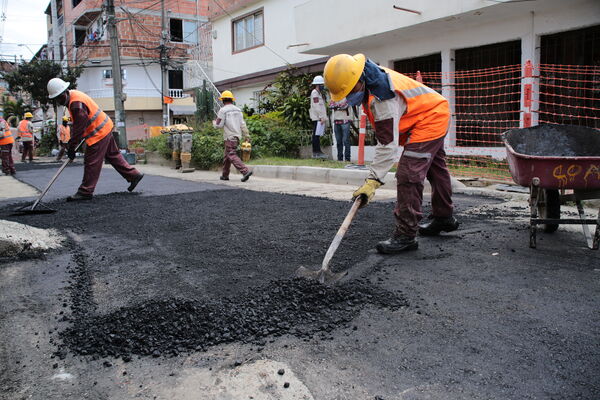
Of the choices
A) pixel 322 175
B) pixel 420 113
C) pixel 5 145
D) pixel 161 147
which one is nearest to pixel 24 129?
pixel 5 145

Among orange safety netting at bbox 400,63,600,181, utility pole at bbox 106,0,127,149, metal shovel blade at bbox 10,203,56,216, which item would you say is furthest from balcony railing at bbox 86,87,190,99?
metal shovel blade at bbox 10,203,56,216

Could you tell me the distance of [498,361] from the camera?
2.15 m

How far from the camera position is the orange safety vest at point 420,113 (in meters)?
3.74

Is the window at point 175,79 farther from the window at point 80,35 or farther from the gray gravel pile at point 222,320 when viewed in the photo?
the gray gravel pile at point 222,320

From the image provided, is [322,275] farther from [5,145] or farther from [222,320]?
[5,145]

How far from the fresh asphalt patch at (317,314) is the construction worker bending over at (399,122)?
361 millimetres

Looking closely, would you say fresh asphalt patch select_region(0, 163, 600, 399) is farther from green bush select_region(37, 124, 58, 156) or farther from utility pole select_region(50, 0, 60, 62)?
utility pole select_region(50, 0, 60, 62)

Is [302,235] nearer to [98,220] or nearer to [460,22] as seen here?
[98,220]

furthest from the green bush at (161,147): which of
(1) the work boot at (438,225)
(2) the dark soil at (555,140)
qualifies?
(2) the dark soil at (555,140)

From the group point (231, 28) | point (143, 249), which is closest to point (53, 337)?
point (143, 249)

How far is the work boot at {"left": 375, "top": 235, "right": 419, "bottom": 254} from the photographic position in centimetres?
379

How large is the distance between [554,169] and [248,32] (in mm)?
16365

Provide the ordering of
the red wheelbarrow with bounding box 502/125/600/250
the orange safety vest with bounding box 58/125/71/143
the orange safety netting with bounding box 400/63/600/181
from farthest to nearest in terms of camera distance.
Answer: the orange safety vest with bounding box 58/125/71/143 < the orange safety netting with bounding box 400/63/600/181 < the red wheelbarrow with bounding box 502/125/600/250

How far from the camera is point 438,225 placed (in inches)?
171
